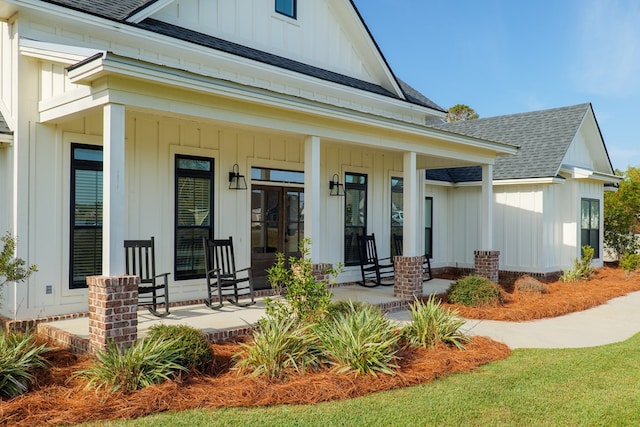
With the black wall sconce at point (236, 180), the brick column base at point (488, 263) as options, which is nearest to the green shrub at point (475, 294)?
the brick column base at point (488, 263)

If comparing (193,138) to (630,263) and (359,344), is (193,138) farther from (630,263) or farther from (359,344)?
(630,263)

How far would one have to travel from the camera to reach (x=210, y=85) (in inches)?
248

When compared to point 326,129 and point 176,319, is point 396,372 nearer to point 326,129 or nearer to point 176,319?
point 176,319

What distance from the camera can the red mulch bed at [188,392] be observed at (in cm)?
415

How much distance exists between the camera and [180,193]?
27.0 feet

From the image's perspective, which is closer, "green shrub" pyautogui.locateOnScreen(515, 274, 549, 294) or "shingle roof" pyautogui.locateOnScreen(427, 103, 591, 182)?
"green shrub" pyautogui.locateOnScreen(515, 274, 549, 294)

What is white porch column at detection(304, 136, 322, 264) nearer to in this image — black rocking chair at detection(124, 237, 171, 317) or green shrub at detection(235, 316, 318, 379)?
black rocking chair at detection(124, 237, 171, 317)

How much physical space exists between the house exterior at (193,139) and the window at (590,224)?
5024 millimetres

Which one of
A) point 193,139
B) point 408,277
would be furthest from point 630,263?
point 193,139

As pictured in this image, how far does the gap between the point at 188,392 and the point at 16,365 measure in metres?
1.56

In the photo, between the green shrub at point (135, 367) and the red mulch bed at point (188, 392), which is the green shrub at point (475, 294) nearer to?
the red mulch bed at point (188, 392)

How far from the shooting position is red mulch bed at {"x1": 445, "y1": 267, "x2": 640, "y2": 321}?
868cm

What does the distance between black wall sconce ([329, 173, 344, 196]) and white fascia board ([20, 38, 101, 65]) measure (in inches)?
231

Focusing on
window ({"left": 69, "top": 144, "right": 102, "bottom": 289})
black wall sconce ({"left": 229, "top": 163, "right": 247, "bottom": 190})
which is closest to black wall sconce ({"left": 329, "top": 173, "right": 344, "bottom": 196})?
black wall sconce ({"left": 229, "top": 163, "right": 247, "bottom": 190})
